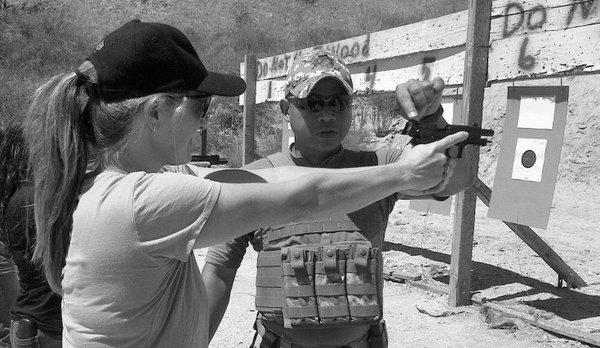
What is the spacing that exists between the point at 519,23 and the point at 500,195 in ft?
3.61

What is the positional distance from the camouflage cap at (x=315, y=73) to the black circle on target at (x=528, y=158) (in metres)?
2.30

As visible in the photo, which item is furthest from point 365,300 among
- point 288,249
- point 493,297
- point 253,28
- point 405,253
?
point 253,28

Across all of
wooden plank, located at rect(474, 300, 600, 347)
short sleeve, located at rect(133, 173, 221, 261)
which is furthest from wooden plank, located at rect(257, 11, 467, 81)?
short sleeve, located at rect(133, 173, 221, 261)

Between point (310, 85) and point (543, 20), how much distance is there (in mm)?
2189

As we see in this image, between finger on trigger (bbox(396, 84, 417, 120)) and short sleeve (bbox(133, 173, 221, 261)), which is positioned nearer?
short sleeve (bbox(133, 173, 221, 261))

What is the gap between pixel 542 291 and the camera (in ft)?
14.1

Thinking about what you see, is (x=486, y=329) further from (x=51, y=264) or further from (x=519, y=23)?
(x=51, y=264)

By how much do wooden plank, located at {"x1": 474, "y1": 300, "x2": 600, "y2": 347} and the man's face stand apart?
2.32 metres

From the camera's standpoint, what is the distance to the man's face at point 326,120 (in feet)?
6.03

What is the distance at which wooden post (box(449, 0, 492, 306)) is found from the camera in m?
3.69

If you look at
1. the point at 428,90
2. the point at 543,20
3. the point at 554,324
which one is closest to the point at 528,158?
the point at 543,20

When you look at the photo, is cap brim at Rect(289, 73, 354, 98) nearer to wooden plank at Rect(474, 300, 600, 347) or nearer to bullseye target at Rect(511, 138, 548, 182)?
bullseye target at Rect(511, 138, 548, 182)

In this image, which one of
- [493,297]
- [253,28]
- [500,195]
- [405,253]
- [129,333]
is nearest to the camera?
[129,333]

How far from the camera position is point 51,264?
1.17 metres
